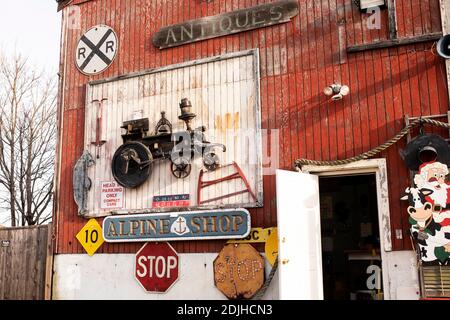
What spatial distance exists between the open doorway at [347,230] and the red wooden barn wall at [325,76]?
2.63m

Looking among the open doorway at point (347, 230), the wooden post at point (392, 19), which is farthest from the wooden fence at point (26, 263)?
the wooden post at point (392, 19)

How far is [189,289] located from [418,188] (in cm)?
407

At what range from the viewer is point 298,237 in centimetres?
707

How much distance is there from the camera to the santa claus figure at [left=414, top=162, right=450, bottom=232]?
671cm

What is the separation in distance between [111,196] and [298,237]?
3.99m

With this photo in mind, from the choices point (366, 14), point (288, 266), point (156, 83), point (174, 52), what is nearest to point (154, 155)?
point (156, 83)

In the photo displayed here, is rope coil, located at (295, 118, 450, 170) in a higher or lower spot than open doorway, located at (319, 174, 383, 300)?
higher

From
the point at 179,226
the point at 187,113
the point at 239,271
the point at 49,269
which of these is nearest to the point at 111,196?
the point at 179,226

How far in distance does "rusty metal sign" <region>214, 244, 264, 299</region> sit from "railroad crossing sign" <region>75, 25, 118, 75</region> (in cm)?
469

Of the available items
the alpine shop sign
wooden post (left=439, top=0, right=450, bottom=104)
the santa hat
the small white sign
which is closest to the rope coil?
the santa hat

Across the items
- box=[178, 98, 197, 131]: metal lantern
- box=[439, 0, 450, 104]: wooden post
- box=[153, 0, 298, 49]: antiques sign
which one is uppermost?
box=[153, 0, 298, 49]: antiques sign

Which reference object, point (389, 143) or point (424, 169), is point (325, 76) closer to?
point (389, 143)

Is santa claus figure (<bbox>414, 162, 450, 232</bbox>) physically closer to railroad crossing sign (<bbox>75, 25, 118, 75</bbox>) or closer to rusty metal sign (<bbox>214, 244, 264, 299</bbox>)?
rusty metal sign (<bbox>214, 244, 264, 299</bbox>)

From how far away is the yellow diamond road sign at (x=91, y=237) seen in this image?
9.27m
